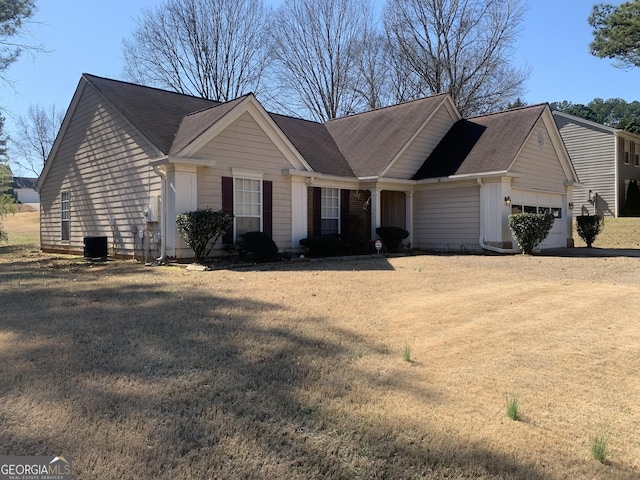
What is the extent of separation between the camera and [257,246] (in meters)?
12.7

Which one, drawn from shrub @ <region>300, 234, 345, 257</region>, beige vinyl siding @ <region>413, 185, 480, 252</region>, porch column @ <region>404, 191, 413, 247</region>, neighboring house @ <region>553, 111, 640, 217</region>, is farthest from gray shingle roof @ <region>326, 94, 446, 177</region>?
neighboring house @ <region>553, 111, 640, 217</region>

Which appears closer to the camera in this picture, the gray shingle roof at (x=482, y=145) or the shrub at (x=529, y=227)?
the shrub at (x=529, y=227)

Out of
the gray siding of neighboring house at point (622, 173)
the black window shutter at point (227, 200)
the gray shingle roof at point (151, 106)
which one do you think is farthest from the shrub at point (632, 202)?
the black window shutter at point (227, 200)

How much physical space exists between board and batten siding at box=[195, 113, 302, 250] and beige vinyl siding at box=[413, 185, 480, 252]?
600 cm

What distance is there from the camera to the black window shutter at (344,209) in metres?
16.3

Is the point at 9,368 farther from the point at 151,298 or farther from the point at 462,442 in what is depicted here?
the point at 462,442

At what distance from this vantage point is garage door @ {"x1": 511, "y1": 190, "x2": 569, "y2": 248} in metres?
16.6

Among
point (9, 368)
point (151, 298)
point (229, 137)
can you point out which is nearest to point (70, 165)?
point (229, 137)

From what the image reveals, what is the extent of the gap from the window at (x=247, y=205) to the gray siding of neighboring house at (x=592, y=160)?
873 inches

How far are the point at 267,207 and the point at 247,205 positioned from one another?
656 mm

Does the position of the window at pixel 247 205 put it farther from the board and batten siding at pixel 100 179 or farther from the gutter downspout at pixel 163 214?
the board and batten siding at pixel 100 179

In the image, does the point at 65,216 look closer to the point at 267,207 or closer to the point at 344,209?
the point at 267,207

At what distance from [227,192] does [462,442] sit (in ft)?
35.5

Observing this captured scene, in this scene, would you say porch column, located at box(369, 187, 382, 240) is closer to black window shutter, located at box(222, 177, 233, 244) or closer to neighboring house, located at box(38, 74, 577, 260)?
neighboring house, located at box(38, 74, 577, 260)
